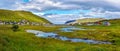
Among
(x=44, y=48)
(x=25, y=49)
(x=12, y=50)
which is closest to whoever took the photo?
(x=12, y=50)

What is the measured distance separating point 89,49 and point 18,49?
51.5 feet

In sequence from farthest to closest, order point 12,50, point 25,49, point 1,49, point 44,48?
point 44,48
point 25,49
point 12,50
point 1,49

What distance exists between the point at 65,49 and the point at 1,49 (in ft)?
52.8

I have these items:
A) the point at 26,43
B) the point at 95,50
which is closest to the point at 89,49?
the point at 95,50

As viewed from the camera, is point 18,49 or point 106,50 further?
point 106,50

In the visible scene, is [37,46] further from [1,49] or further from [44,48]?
[1,49]

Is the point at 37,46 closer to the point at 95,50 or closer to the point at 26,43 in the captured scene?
the point at 26,43

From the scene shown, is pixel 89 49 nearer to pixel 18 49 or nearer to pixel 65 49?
pixel 65 49

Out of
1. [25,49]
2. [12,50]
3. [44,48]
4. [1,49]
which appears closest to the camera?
[1,49]

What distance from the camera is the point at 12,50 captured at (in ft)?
147

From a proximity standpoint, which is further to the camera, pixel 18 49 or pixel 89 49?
pixel 89 49

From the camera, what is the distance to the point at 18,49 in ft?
155

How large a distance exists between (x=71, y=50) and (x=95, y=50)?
500cm

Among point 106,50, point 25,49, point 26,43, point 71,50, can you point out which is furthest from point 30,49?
point 106,50
